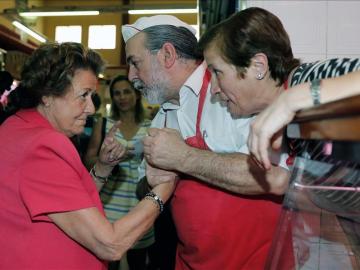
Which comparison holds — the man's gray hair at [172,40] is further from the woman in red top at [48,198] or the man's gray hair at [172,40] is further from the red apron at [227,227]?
the red apron at [227,227]

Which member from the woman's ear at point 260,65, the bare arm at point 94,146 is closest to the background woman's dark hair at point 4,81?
the bare arm at point 94,146

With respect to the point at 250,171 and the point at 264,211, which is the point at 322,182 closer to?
the point at 250,171

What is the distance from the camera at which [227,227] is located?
1560 millimetres

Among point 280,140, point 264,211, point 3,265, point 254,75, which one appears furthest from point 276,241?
point 3,265

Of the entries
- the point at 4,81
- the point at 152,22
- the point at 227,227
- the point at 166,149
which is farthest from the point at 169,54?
the point at 4,81

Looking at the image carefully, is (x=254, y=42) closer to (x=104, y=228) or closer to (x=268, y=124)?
(x=268, y=124)

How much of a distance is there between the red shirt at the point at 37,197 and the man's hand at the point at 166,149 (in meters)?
0.30

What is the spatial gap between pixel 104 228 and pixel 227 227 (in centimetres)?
46

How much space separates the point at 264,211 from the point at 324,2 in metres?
1.35

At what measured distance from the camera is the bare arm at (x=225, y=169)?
1463mm

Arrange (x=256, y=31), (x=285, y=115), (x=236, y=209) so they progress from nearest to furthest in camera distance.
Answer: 1. (x=285, y=115)
2. (x=256, y=31)
3. (x=236, y=209)

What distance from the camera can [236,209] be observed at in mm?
1575

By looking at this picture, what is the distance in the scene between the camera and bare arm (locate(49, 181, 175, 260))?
4.67 ft

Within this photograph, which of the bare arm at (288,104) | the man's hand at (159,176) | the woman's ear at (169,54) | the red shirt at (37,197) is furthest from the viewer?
the woman's ear at (169,54)
